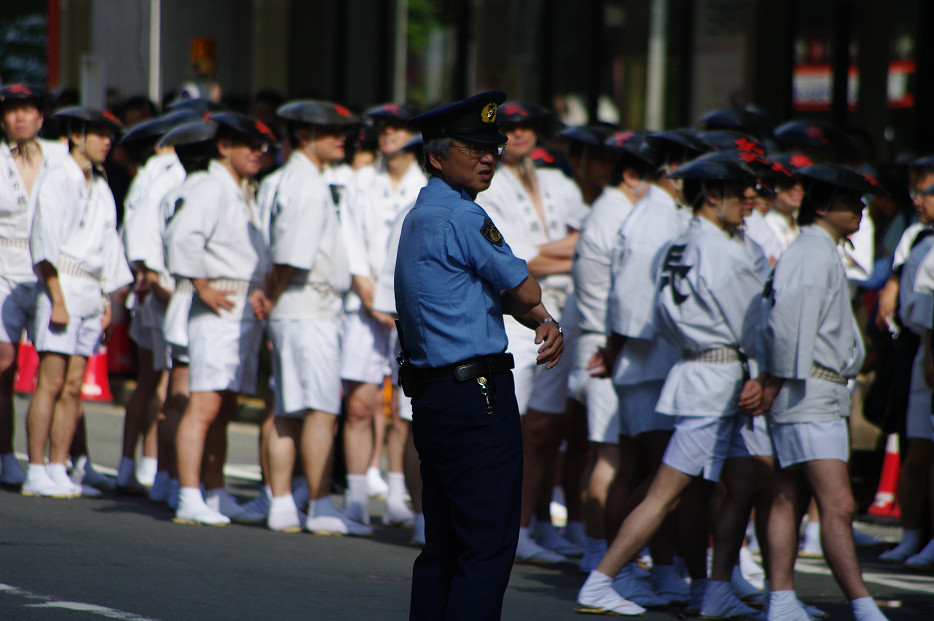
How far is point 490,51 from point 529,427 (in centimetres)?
993

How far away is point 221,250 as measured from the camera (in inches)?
320

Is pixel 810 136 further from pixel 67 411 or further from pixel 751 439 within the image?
pixel 67 411

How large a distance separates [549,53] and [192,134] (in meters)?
8.87

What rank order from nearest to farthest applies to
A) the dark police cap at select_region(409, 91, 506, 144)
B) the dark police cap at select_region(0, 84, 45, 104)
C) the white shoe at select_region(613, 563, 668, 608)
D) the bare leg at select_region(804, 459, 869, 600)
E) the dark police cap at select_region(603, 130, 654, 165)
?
the dark police cap at select_region(409, 91, 506, 144) → the bare leg at select_region(804, 459, 869, 600) → the white shoe at select_region(613, 563, 668, 608) → the dark police cap at select_region(603, 130, 654, 165) → the dark police cap at select_region(0, 84, 45, 104)

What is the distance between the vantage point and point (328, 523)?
8117 millimetres

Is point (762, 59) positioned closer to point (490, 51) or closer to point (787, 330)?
point (490, 51)

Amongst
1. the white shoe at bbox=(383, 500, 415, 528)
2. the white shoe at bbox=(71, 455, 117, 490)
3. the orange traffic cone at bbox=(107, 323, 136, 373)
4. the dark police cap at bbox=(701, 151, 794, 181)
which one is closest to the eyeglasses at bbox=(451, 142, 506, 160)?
the dark police cap at bbox=(701, 151, 794, 181)

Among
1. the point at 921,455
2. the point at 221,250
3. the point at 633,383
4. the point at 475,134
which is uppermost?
the point at 475,134

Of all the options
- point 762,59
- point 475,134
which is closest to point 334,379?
point 475,134

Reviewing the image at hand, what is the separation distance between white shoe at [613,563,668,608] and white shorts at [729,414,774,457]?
2.51 ft

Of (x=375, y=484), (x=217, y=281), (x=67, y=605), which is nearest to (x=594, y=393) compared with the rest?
(x=217, y=281)

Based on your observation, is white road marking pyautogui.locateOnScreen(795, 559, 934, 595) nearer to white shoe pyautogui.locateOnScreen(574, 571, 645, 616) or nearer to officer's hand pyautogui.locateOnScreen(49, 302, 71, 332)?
white shoe pyautogui.locateOnScreen(574, 571, 645, 616)

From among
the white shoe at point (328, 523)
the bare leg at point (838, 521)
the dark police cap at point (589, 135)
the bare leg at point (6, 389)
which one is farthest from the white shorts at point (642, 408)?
the bare leg at point (6, 389)

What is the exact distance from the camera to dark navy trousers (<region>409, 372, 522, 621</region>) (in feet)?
15.8
